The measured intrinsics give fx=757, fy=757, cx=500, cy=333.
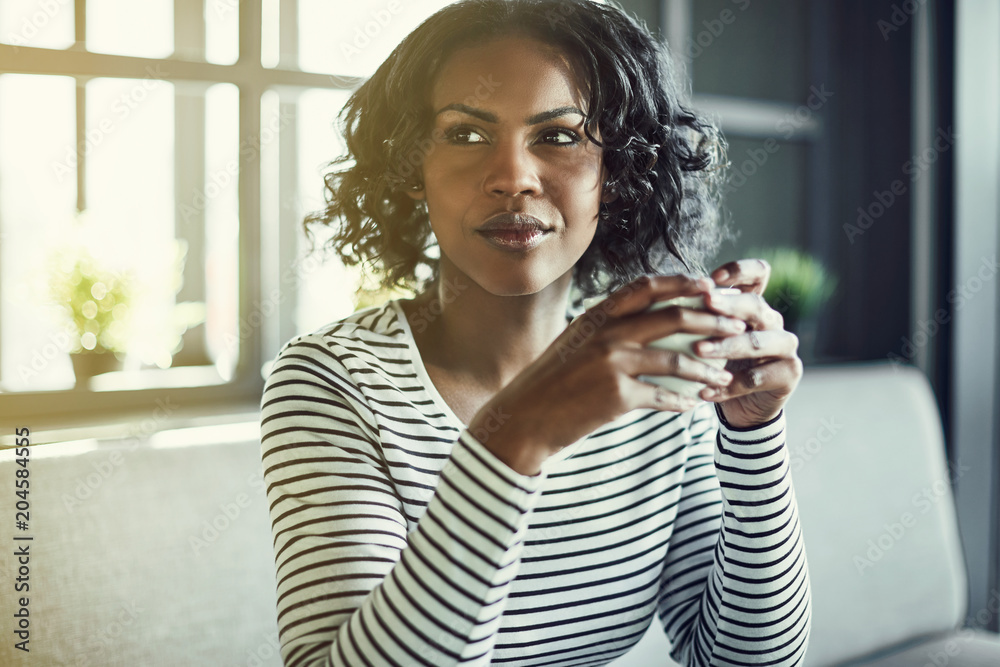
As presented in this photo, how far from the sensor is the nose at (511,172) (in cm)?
78

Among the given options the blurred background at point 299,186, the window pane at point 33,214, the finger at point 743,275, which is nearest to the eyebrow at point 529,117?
the finger at point 743,275

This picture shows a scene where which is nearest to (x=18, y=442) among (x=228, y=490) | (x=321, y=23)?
(x=228, y=490)

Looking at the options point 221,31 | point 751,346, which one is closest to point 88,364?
point 221,31

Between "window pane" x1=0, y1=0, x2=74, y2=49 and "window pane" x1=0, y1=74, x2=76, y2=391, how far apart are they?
9 cm

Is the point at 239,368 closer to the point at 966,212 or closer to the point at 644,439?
the point at 644,439

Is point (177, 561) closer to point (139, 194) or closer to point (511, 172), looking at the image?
point (511, 172)

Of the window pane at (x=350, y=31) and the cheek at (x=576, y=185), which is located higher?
the window pane at (x=350, y=31)

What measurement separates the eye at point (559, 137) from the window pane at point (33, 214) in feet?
3.91

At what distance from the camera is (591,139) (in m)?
0.85

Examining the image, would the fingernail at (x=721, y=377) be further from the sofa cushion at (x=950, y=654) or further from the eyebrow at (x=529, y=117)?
the sofa cushion at (x=950, y=654)

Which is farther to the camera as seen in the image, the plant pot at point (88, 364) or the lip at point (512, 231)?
the plant pot at point (88, 364)

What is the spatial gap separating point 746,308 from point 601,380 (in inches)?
6.2
